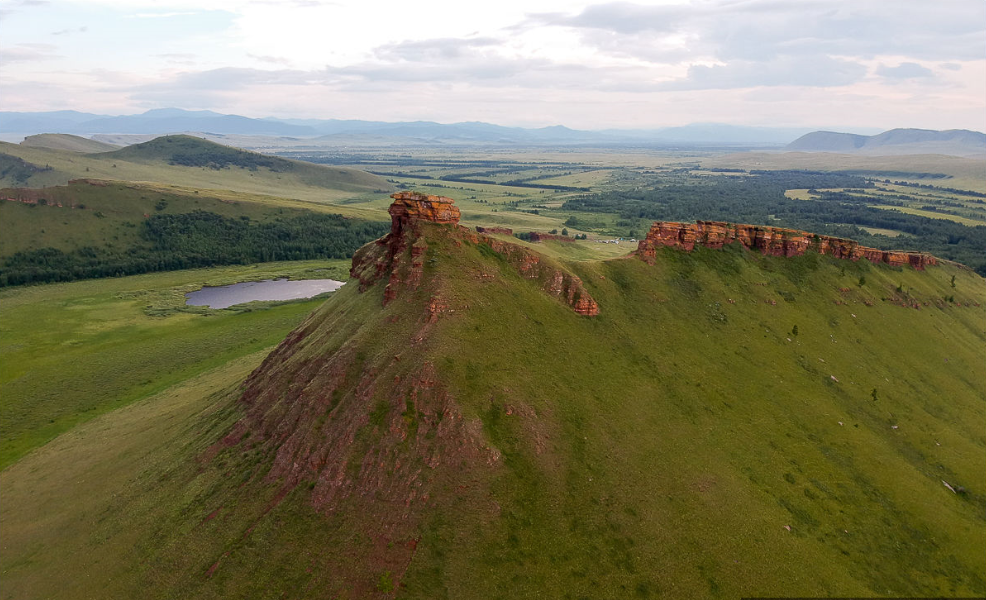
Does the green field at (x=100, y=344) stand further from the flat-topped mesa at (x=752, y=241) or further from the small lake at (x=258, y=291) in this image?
the flat-topped mesa at (x=752, y=241)

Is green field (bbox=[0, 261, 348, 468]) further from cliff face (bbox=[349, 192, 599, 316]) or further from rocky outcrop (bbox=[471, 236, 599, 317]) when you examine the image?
rocky outcrop (bbox=[471, 236, 599, 317])

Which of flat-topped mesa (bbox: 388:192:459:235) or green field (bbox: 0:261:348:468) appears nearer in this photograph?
flat-topped mesa (bbox: 388:192:459:235)

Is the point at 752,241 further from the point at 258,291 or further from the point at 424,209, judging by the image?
the point at 258,291

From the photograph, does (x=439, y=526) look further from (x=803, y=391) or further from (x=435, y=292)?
(x=803, y=391)

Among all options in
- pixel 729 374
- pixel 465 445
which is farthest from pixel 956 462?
pixel 465 445

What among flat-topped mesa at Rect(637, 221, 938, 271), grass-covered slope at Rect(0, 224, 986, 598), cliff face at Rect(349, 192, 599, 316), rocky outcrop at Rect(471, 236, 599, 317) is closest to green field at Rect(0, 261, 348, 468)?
grass-covered slope at Rect(0, 224, 986, 598)

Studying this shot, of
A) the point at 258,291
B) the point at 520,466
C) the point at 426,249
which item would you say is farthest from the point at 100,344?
the point at 520,466
